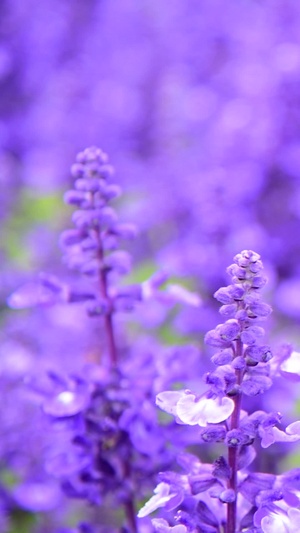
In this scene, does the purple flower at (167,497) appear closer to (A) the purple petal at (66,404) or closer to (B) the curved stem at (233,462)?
A: (B) the curved stem at (233,462)

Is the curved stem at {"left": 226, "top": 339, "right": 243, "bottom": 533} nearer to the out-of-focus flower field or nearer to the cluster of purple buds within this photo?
the cluster of purple buds

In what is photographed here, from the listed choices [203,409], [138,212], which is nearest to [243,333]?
[203,409]

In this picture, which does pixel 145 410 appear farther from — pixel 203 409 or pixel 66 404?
pixel 203 409

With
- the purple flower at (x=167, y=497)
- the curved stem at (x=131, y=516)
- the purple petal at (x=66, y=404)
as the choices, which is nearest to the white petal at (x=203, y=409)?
the purple flower at (x=167, y=497)

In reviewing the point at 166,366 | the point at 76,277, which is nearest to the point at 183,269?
the point at 76,277

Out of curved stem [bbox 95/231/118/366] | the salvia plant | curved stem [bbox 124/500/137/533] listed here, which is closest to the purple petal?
the salvia plant

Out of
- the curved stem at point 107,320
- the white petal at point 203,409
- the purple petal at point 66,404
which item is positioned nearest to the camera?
the white petal at point 203,409
